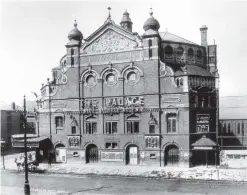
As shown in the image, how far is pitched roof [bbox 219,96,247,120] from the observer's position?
152ft

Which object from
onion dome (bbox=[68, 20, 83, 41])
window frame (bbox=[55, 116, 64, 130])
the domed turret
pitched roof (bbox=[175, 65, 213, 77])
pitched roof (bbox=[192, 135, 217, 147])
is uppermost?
the domed turret

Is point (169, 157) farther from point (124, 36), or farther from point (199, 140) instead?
point (124, 36)

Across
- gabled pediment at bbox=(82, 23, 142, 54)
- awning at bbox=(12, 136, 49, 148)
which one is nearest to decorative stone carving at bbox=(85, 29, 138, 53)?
gabled pediment at bbox=(82, 23, 142, 54)

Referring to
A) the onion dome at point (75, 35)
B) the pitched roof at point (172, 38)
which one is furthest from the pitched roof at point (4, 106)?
the pitched roof at point (172, 38)

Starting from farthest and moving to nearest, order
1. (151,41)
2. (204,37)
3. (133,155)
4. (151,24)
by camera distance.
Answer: (204,37)
(133,155)
(151,24)
(151,41)

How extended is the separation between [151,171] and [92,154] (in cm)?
856

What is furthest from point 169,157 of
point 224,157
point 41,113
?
point 41,113

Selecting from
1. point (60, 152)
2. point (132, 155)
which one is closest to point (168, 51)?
point (132, 155)

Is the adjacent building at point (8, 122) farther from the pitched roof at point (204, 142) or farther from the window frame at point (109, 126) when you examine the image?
the pitched roof at point (204, 142)

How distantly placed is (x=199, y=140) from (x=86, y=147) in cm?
1301

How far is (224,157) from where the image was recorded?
3706 cm

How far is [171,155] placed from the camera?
3550 centimetres

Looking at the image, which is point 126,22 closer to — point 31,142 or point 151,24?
point 151,24

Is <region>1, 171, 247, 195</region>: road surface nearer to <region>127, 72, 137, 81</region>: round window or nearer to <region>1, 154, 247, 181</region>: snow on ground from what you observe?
<region>1, 154, 247, 181</region>: snow on ground
